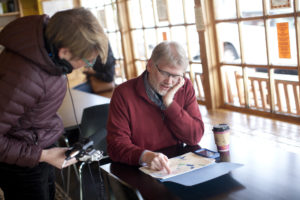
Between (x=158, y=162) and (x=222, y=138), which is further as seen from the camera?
(x=222, y=138)

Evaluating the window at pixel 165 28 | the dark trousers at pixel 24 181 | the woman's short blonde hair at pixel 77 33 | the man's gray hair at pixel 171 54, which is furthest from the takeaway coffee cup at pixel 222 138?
the window at pixel 165 28

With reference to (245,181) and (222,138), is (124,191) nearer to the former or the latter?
(245,181)

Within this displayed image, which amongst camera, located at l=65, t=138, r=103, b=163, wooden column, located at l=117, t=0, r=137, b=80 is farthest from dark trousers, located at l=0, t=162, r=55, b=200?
wooden column, located at l=117, t=0, r=137, b=80

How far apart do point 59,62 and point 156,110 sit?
650 mm

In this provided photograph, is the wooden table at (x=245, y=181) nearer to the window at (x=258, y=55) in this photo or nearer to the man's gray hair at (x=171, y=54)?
the man's gray hair at (x=171, y=54)

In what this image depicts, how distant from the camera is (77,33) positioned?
4.71 ft

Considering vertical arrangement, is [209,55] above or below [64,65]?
below

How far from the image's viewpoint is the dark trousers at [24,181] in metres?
1.75

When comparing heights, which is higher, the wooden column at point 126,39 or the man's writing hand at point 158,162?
the wooden column at point 126,39

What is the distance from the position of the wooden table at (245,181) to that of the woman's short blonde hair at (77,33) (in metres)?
→ 0.49

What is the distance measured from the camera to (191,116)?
82.4 inches

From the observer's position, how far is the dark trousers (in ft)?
5.75

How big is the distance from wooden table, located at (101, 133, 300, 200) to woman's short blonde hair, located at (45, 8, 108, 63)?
0.49m

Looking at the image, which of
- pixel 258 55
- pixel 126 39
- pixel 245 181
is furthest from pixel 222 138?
pixel 126 39
